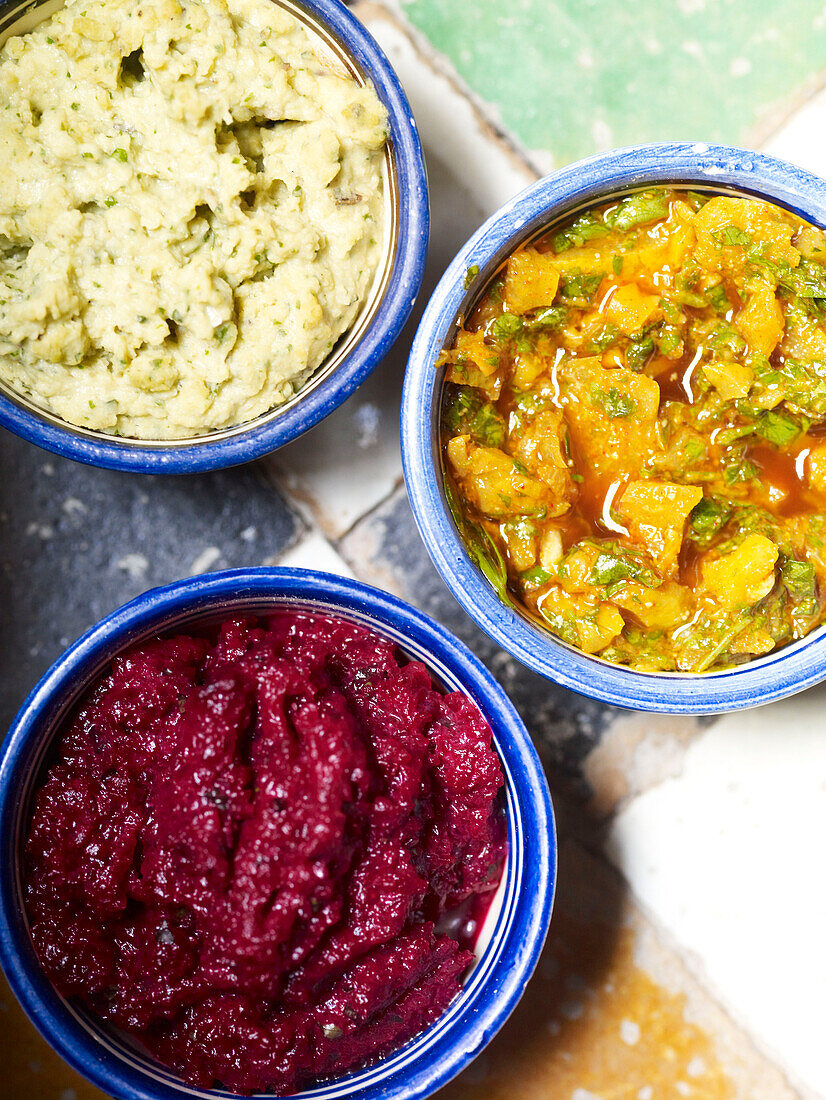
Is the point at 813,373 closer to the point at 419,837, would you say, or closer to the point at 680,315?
the point at 680,315

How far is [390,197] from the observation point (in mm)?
1791

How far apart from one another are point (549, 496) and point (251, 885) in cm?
82

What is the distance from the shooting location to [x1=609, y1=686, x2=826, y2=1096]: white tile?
7.07 ft

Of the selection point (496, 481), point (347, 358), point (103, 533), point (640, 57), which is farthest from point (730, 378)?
point (103, 533)

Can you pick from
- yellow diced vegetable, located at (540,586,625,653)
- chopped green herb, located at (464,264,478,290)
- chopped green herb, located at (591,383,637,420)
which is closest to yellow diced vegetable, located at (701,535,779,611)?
yellow diced vegetable, located at (540,586,625,653)

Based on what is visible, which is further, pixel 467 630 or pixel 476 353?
pixel 467 630

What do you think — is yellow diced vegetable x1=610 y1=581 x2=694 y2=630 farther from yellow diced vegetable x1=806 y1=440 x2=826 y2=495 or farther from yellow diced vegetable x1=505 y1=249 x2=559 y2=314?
yellow diced vegetable x1=505 y1=249 x2=559 y2=314

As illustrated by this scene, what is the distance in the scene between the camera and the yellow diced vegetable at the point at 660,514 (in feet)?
5.53

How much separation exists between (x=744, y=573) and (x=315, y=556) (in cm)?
96

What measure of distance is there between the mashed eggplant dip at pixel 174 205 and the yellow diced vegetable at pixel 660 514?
64 cm

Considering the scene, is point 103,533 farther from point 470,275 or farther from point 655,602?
point 655,602

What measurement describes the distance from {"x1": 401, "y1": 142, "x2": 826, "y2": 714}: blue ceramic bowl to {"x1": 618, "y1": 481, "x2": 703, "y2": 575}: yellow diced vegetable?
0.23m

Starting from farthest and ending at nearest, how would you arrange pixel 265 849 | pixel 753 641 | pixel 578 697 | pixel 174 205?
pixel 578 697
pixel 753 641
pixel 174 205
pixel 265 849

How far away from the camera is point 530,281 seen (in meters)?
1.69
